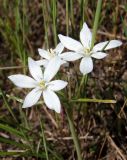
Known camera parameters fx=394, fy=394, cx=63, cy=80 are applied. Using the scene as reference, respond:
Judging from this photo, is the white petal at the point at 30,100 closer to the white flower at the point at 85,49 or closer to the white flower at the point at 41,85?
the white flower at the point at 41,85

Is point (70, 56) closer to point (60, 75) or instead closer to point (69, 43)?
point (69, 43)

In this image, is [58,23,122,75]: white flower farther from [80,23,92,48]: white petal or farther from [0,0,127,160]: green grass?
[0,0,127,160]: green grass

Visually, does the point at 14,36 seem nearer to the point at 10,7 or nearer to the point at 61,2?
the point at 10,7

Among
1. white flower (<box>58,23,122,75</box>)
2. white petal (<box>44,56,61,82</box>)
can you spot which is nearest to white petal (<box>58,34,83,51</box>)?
white flower (<box>58,23,122,75</box>)

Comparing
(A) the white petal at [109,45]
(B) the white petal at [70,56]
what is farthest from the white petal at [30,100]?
(A) the white petal at [109,45]

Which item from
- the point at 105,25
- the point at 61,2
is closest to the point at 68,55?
the point at 105,25

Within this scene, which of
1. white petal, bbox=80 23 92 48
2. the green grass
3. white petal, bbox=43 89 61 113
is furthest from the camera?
the green grass

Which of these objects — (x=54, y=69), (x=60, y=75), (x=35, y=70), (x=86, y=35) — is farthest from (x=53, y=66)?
(x=60, y=75)
